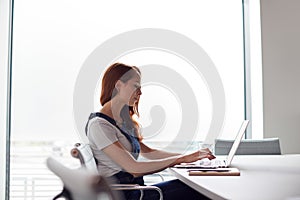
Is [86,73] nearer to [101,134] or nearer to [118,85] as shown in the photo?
[118,85]

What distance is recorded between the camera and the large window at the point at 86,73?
3879 mm

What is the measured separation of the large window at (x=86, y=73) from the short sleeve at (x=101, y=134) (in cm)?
194

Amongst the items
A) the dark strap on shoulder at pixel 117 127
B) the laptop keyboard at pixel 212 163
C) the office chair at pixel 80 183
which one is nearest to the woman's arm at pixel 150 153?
the dark strap on shoulder at pixel 117 127

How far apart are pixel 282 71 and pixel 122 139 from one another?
2.27 metres

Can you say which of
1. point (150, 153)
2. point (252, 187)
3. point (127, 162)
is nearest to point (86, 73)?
point (150, 153)

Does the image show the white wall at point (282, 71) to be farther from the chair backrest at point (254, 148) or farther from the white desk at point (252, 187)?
the white desk at point (252, 187)

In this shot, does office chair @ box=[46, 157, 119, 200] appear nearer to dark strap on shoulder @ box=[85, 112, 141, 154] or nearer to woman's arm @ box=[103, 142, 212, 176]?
woman's arm @ box=[103, 142, 212, 176]

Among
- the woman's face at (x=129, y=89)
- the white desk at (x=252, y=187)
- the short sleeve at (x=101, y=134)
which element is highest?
the woman's face at (x=129, y=89)

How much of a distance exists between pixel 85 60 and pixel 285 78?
5.87 ft

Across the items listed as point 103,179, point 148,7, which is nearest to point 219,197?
point 103,179

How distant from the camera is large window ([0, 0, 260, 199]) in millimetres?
3879

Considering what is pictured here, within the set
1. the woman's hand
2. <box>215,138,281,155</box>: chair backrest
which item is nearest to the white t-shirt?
the woman's hand

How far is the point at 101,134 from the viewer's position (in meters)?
1.88

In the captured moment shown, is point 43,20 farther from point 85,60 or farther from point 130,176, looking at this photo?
point 130,176
